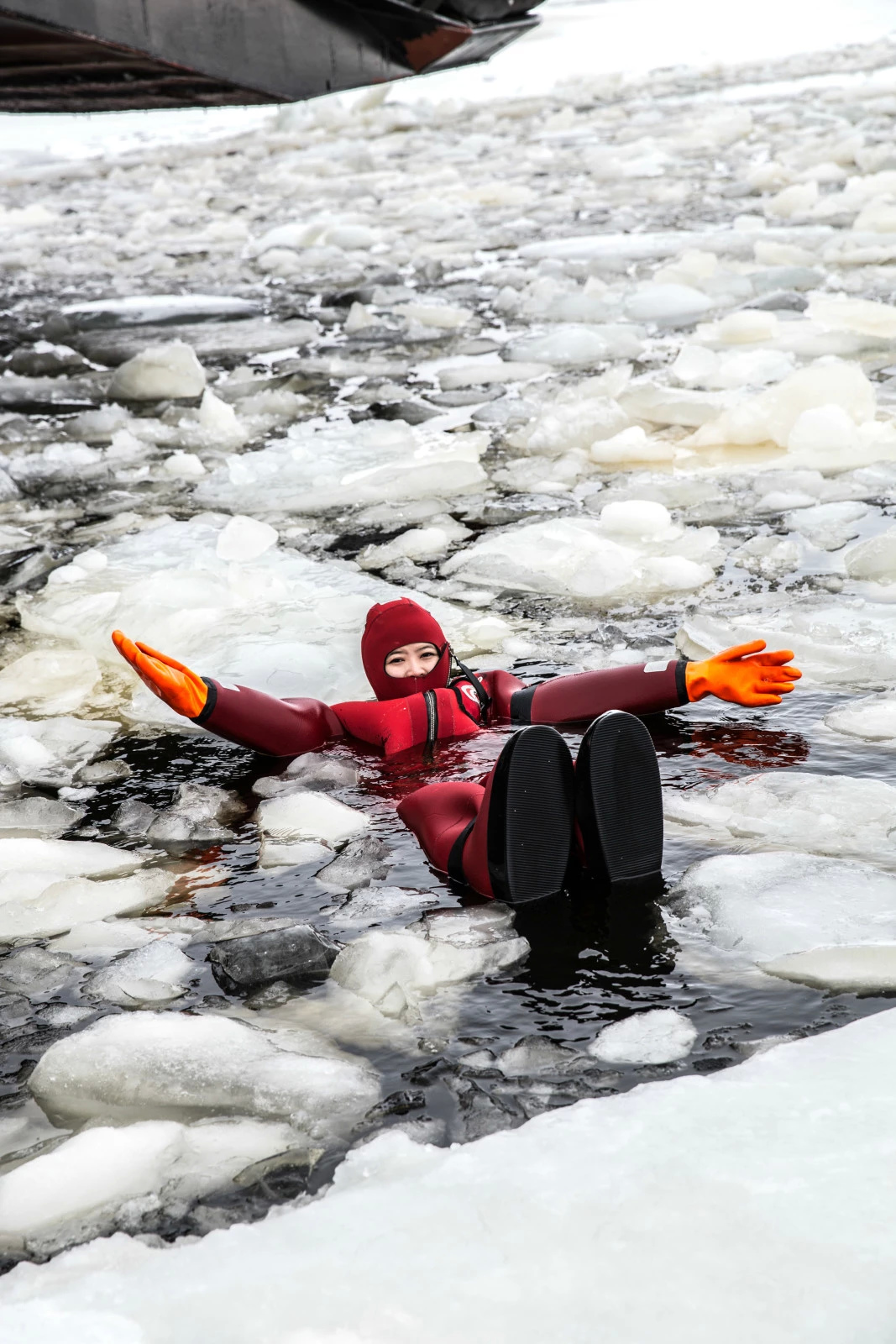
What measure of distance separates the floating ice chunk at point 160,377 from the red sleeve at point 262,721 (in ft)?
10.5

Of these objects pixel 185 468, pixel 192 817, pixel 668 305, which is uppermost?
pixel 668 305

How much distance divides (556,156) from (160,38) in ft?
23.9

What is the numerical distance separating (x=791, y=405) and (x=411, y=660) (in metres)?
2.19

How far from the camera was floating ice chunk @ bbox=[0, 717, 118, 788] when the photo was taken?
8.47 feet

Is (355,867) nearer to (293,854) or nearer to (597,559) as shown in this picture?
(293,854)

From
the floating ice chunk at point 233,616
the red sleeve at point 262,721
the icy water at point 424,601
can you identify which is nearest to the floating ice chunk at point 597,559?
the icy water at point 424,601

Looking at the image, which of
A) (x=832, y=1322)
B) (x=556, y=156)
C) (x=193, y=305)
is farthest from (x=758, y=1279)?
(x=556, y=156)

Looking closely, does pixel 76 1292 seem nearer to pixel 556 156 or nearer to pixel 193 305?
pixel 193 305

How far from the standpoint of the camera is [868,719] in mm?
2459

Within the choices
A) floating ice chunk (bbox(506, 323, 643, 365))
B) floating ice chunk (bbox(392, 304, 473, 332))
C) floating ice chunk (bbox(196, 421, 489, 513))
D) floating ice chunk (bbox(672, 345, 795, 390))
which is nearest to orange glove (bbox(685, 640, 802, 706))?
floating ice chunk (bbox(196, 421, 489, 513))

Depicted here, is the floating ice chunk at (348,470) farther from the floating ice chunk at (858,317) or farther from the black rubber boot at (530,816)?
the black rubber boot at (530,816)

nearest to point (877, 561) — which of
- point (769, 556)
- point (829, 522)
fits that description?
point (769, 556)

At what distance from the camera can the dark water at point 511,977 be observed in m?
1.48

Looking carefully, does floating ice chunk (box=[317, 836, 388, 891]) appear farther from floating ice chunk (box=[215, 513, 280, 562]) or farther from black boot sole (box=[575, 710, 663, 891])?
floating ice chunk (box=[215, 513, 280, 562])
